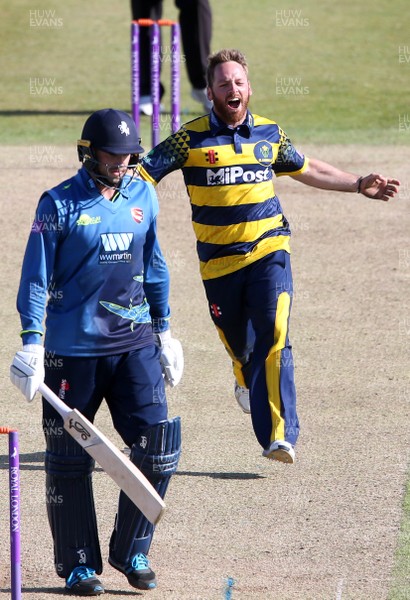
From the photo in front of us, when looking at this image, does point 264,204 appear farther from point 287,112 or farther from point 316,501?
point 287,112

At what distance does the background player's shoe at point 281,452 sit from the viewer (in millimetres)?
7070

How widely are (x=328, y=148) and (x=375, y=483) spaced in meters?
9.03

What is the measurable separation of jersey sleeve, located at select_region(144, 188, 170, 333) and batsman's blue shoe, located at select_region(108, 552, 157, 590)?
119 centimetres

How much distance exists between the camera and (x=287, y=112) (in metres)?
18.0

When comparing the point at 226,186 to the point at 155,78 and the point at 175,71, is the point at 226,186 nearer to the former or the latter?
the point at 155,78

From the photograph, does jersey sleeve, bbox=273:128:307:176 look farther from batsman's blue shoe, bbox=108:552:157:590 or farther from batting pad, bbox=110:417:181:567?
batsman's blue shoe, bbox=108:552:157:590

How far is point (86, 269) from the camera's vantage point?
597cm

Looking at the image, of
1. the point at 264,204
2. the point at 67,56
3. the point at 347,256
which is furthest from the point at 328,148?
the point at 264,204

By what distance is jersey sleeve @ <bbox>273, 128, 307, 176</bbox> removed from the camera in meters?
7.94

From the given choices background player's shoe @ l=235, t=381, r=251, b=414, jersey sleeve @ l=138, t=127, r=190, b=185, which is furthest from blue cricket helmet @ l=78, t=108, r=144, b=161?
background player's shoe @ l=235, t=381, r=251, b=414

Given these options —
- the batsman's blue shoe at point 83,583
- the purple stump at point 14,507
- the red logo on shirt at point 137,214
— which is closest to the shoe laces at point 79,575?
the batsman's blue shoe at point 83,583

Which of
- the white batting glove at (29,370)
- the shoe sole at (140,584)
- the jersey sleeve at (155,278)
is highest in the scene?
the jersey sleeve at (155,278)

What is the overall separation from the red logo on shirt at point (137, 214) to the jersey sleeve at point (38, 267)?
15.1 inches

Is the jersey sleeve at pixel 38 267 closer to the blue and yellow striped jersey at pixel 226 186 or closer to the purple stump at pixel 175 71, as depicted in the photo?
the blue and yellow striped jersey at pixel 226 186
